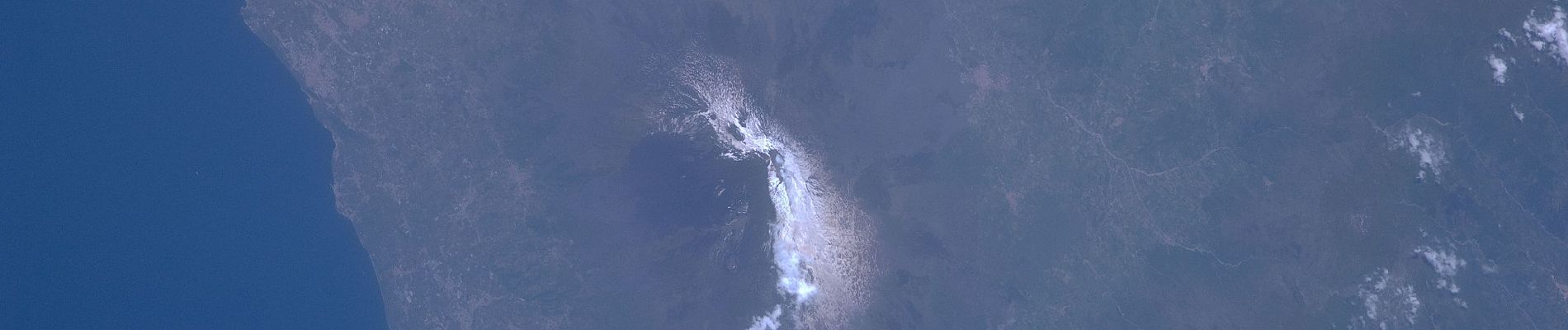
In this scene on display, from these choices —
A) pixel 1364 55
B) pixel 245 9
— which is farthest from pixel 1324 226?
pixel 245 9

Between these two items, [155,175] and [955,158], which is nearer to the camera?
[955,158]

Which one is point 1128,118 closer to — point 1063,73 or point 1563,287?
point 1063,73

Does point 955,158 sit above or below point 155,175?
below

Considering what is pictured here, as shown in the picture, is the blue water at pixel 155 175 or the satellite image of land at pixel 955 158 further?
the blue water at pixel 155 175

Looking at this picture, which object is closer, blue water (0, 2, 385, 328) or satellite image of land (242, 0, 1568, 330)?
satellite image of land (242, 0, 1568, 330)
